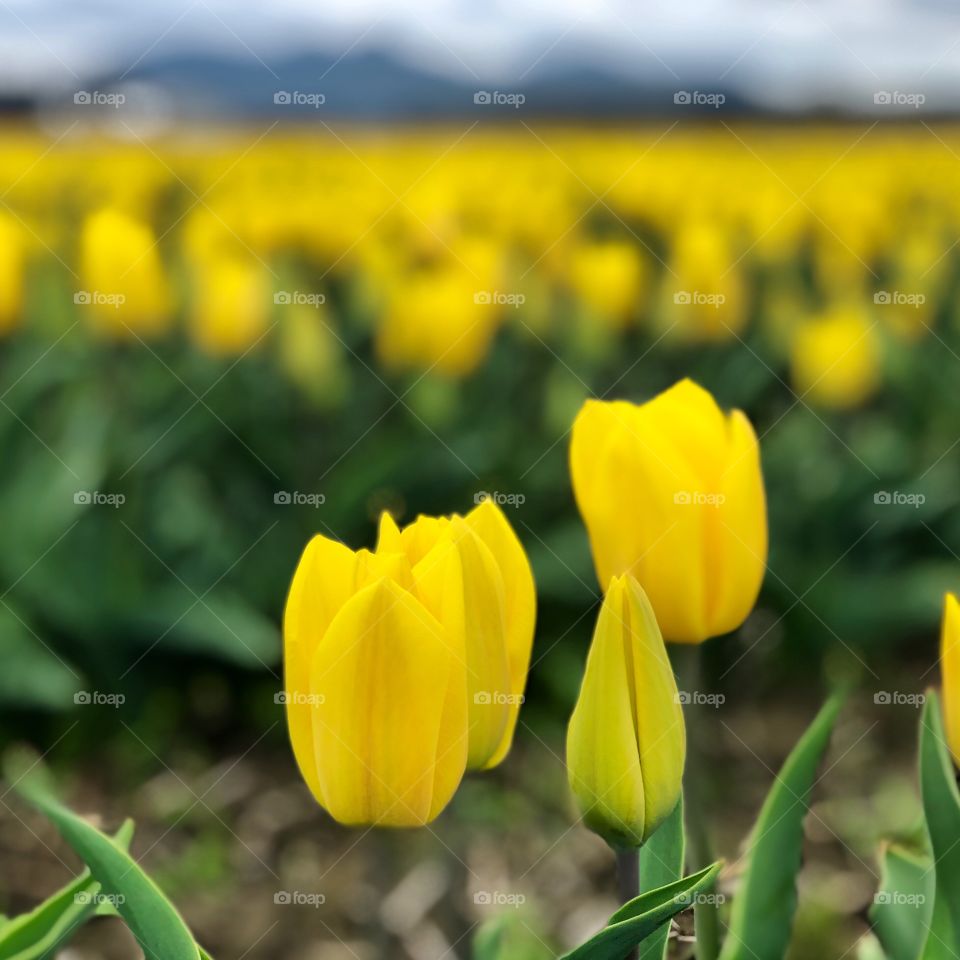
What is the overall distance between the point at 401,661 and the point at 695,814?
38 centimetres

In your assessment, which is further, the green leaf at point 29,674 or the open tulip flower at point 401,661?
the green leaf at point 29,674

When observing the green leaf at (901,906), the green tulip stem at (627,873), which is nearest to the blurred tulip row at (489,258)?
the green leaf at (901,906)

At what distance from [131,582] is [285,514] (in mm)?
470

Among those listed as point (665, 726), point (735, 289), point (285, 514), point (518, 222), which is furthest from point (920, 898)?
point (518, 222)

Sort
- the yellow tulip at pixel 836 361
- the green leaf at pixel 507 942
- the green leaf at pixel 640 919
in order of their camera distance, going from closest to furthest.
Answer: the green leaf at pixel 640 919
the green leaf at pixel 507 942
the yellow tulip at pixel 836 361

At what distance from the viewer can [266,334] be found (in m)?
4.03

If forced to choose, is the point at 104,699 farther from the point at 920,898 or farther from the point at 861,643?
the point at 920,898

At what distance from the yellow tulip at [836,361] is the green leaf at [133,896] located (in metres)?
3.02

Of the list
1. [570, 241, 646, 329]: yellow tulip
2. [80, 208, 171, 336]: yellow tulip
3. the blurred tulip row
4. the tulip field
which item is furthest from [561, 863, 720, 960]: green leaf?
[570, 241, 646, 329]: yellow tulip

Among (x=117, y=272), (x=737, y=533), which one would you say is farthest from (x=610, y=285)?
(x=737, y=533)

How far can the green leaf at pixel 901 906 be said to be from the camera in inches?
43.1

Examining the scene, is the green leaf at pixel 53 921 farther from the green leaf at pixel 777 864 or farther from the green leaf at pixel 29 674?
the green leaf at pixel 29 674

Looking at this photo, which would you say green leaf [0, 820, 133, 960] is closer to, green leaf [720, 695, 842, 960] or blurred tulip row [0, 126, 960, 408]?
green leaf [720, 695, 842, 960]

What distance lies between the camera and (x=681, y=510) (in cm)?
109
